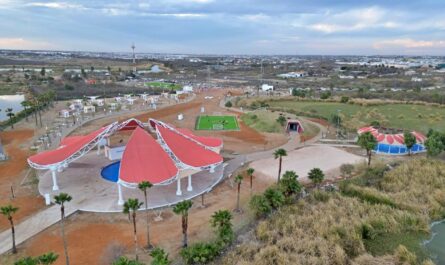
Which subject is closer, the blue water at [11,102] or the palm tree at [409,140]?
the palm tree at [409,140]

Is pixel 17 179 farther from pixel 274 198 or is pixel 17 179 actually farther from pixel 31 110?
pixel 31 110

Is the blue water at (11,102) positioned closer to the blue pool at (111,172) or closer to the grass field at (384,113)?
the blue pool at (111,172)

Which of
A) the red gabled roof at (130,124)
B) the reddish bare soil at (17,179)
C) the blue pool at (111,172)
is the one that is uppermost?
the red gabled roof at (130,124)

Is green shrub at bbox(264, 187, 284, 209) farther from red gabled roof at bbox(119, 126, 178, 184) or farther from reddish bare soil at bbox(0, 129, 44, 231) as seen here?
reddish bare soil at bbox(0, 129, 44, 231)

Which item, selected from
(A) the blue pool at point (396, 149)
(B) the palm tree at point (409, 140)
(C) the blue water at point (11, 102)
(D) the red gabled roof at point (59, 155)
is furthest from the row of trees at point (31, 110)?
(B) the palm tree at point (409, 140)

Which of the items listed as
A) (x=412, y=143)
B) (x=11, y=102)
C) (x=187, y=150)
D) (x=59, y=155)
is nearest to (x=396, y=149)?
(x=412, y=143)

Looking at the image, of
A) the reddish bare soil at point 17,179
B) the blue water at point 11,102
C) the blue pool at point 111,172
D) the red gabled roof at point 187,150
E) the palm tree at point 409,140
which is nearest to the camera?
the reddish bare soil at point 17,179
